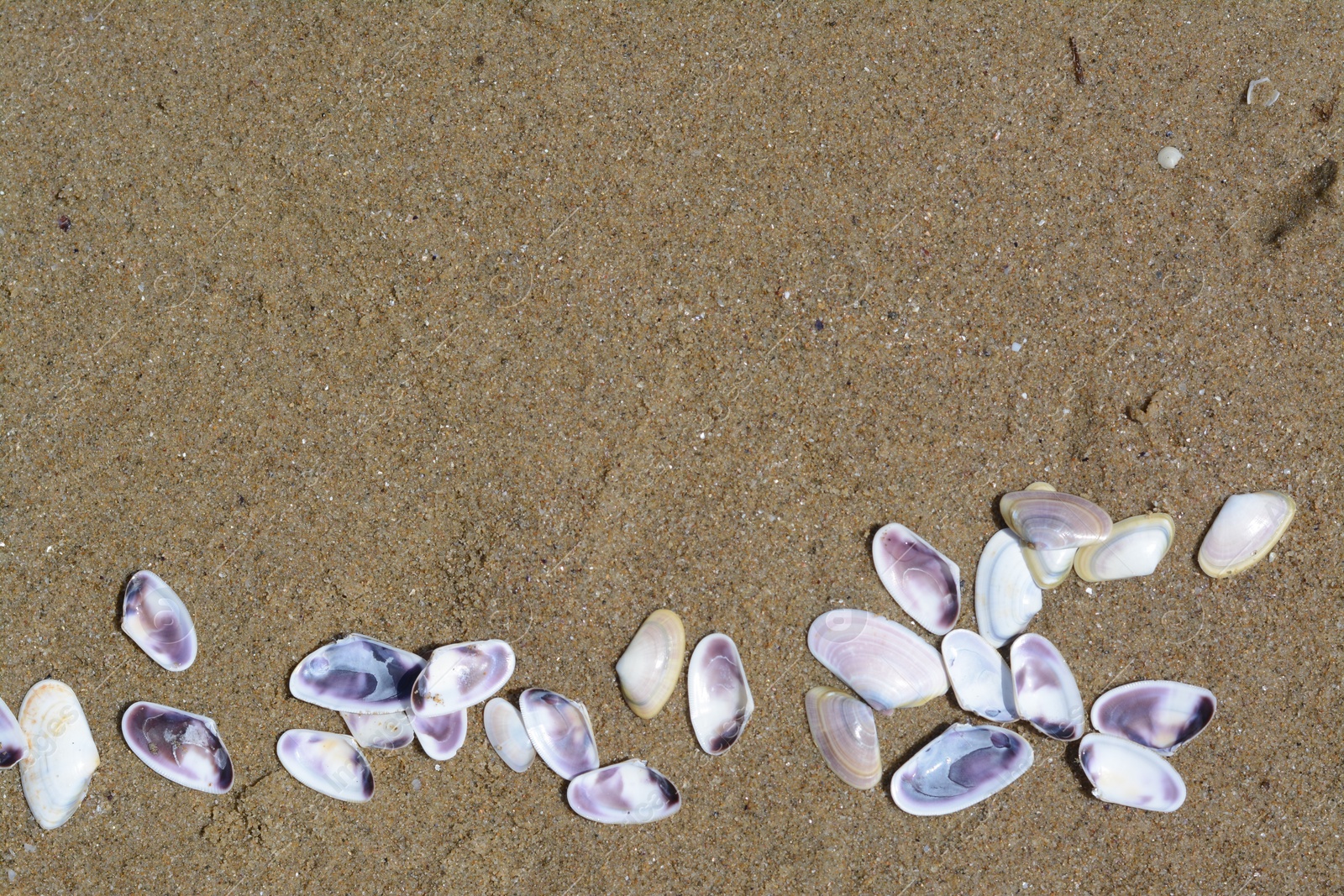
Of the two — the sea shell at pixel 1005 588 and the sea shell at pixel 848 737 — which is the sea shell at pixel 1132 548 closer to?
the sea shell at pixel 1005 588

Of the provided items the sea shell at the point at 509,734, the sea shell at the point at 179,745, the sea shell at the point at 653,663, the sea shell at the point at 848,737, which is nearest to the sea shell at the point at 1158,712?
the sea shell at the point at 848,737

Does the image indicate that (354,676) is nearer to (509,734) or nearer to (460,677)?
(460,677)

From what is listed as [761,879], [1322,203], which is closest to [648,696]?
[761,879]

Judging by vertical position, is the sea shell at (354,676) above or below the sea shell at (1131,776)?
below

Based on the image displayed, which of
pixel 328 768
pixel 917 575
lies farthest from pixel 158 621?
pixel 917 575

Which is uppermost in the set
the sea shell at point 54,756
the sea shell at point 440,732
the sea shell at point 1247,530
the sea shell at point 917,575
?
the sea shell at point 1247,530

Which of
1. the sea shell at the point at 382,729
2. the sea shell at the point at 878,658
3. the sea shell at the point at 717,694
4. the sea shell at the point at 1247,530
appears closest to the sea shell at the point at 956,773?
the sea shell at the point at 878,658
